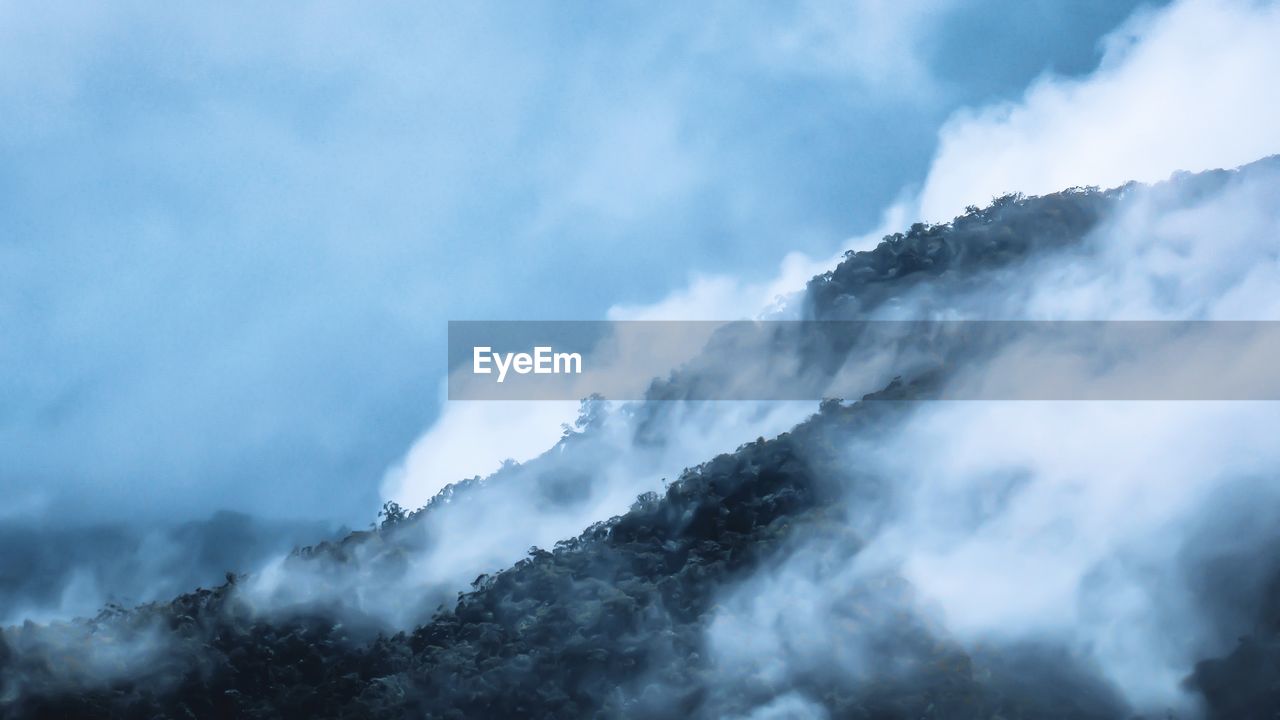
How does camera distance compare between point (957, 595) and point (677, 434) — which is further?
point (677, 434)

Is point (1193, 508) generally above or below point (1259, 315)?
below

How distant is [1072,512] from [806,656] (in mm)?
4945

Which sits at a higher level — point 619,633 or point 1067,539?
point 1067,539

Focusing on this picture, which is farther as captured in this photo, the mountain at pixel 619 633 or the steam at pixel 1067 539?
the steam at pixel 1067 539

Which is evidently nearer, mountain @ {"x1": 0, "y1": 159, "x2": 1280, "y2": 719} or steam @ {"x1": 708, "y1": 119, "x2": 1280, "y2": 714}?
mountain @ {"x1": 0, "y1": 159, "x2": 1280, "y2": 719}

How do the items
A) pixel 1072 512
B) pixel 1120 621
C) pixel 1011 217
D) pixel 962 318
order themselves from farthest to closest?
1. pixel 1011 217
2. pixel 962 318
3. pixel 1072 512
4. pixel 1120 621

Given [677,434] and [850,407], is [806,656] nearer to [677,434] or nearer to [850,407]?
[850,407]

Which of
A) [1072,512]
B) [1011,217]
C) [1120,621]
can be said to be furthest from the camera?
[1011,217]

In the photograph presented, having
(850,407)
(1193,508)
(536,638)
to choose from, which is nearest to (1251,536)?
(1193,508)

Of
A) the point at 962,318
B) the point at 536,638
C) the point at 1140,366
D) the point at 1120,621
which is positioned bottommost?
the point at 1120,621

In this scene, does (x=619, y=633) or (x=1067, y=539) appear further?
(x=619, y=633)

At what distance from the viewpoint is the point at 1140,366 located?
76.6ft

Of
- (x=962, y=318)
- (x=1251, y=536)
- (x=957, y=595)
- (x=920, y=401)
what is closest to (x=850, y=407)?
(x=920, y=401)

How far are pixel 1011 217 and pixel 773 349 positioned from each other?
19.0 ft
